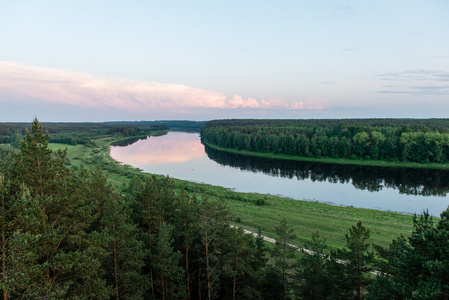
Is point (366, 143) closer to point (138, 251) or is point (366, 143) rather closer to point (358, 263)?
point (358, 263)

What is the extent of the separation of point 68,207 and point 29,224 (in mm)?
2669

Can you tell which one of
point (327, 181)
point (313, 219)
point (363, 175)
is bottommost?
point (327, 181)

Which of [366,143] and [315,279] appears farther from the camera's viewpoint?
[366,143]

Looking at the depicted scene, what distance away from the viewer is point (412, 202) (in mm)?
44125

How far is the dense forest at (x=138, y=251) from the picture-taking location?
8.72m

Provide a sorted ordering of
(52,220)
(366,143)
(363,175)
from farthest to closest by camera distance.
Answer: (366,143), (363,175), (52,220)

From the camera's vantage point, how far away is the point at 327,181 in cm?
6012

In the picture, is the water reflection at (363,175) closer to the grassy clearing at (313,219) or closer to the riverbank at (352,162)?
the riverbank at (352,162)

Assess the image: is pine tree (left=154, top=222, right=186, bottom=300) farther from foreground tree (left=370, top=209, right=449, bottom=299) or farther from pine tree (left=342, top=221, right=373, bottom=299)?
foreground tree (left=370, top=209, right=449, bottom=299)

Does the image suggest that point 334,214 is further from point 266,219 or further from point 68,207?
point 68,207

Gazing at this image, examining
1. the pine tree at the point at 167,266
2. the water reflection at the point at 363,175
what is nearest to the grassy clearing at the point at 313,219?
the pine tree at the point at 167,266

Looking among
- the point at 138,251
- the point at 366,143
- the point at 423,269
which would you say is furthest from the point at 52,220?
the point at 366,143

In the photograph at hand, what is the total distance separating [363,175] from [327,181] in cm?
1170

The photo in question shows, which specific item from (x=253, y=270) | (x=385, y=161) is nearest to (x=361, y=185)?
(x=385, y=161)
